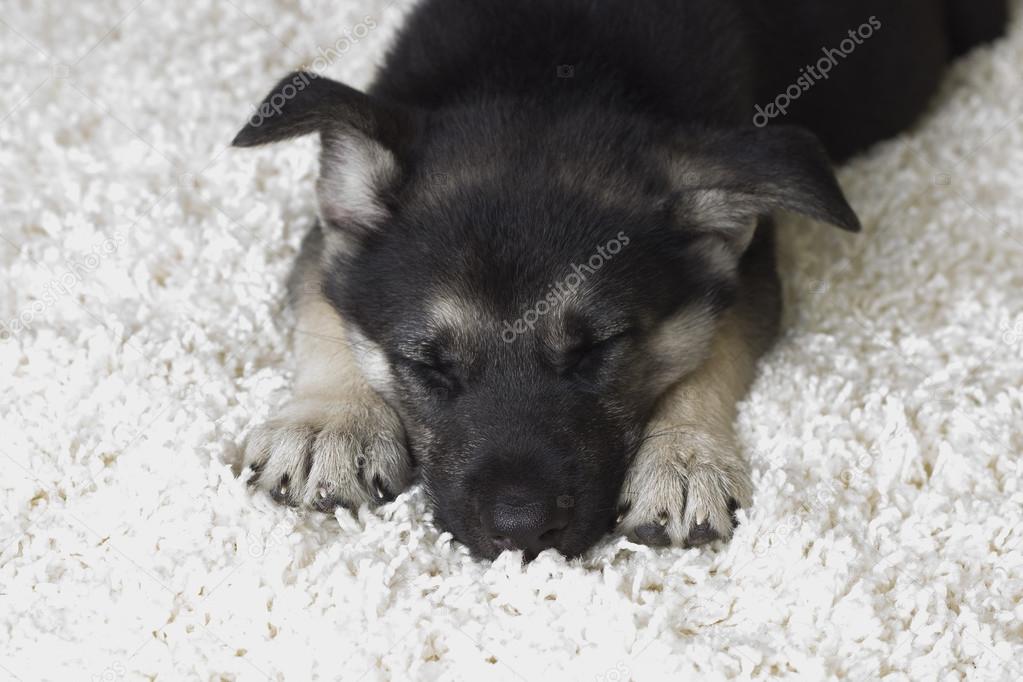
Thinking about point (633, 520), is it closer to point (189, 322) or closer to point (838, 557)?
point (838, 557)

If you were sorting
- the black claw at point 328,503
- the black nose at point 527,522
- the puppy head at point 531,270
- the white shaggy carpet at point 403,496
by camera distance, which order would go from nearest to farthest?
the white shaggy carpet at point 403,496, the black nose at point 527,522, the puppy head at point 531,270, the black claw at point 328,503

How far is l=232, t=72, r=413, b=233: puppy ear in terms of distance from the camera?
2822mm

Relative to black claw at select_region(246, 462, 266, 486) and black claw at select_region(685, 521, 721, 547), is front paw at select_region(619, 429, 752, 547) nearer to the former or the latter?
black claw at select_region(685, 521, 721, 547)

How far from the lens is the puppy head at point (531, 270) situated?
272cm

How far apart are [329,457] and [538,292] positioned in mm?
655

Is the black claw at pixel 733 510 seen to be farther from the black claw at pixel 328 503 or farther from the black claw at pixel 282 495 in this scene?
the black claw at pixel 282 495

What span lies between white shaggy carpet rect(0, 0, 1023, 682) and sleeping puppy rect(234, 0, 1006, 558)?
115 mm

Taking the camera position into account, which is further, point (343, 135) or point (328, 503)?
point (343, 135)

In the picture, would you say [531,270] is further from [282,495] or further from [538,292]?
[282,495]

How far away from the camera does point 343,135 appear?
9.84 feet

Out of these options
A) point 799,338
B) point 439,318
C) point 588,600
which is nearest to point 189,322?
point 439,318

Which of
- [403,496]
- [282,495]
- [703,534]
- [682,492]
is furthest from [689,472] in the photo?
[282,495]
